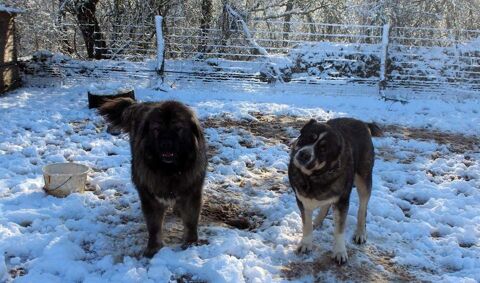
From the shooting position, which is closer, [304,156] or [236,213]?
[304,156]

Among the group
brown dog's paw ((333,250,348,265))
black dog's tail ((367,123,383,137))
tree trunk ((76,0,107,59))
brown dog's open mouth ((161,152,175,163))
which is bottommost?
brown dog's paw ((333,250,348,265))

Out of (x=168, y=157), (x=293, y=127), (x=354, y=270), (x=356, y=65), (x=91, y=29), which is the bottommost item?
(x=354, y=270)

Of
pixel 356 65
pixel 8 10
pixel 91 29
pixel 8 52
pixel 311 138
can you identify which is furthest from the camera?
pixel 91 29

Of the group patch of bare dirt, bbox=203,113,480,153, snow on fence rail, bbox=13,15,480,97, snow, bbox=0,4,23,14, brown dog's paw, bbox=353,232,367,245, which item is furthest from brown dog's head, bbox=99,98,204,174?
snow on fence rail, bbox=13,15,480,97

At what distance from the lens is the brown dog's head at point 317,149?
360 centimetres

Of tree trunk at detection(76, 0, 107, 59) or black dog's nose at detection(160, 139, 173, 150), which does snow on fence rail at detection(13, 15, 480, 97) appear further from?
black dog's nose at detection(160, 139, 173, 150)

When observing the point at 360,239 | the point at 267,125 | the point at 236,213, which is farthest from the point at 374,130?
the point at 267,125

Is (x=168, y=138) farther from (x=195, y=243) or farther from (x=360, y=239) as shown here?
(x=360, y=239)

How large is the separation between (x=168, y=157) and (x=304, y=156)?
1.05 meters

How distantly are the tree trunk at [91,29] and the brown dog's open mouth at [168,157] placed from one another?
10.8m

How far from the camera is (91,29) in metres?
14.2

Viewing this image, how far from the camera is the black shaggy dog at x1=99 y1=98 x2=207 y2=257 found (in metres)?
3.61

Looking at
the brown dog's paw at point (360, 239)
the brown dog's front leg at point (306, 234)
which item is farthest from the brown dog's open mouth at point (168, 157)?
the brown dog's paw at point (360, 239)

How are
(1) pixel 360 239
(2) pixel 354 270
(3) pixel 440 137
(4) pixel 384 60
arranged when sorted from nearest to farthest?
1. (2) pixel 354 270
2. (1) pixel 360 239
3. (3) pixel 440 137
4. (4) pixel 384 60
